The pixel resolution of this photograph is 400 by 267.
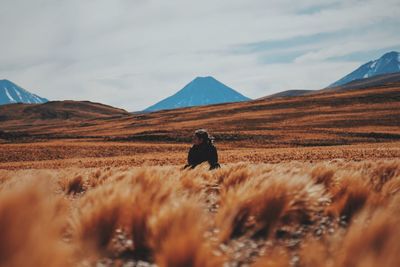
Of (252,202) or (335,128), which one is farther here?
(335,128)

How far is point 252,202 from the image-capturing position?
464 cm

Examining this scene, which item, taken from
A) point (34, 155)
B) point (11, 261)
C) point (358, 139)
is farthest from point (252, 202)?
point (358, 139)

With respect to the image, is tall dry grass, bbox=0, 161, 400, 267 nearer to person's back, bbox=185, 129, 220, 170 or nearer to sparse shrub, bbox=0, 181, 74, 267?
sparse shrub, bbox=0, 181, 74, 267

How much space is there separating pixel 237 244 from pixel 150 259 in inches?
34.9

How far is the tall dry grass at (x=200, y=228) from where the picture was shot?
2.60m

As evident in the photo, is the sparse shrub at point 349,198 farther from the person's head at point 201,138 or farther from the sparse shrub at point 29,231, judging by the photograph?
the person's head at point 201,138

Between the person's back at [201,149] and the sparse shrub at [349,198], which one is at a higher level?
the person's back at [201,149]

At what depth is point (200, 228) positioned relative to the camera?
3348 millimetres

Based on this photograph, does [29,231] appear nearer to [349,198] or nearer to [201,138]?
[349,198]

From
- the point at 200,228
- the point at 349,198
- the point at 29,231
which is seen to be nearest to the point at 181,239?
the point at 200,228

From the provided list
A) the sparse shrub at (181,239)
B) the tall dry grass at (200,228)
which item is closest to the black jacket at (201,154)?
the tall dry grass at (200,228)

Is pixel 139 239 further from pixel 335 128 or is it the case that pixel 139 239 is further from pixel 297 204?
pixel 335 128

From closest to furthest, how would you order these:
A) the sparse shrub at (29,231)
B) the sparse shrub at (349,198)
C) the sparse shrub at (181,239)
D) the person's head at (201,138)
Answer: the sparse shrub at (29,231), the sparse shrub at (181,239), the sparse shrub at (349,198), the person's head at (201,138)

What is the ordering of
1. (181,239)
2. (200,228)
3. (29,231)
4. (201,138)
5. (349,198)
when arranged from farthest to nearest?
(201,138)
(349,198)
(200,228)
(181,239)
(29,231)
